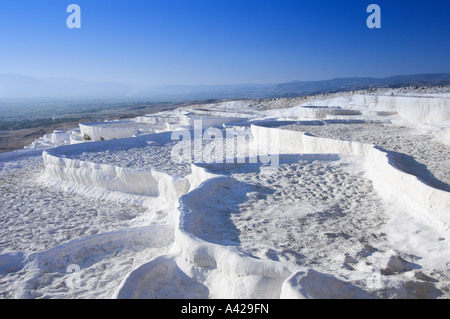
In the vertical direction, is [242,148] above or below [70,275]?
above

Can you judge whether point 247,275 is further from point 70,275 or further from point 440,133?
point 440,133

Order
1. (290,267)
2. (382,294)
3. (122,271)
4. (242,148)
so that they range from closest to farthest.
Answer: (382,294)
(290,267)
(122,271)
(242,148)

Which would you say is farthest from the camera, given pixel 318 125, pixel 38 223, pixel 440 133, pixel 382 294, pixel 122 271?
pixel 318 125

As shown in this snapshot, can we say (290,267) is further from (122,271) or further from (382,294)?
(122,271)

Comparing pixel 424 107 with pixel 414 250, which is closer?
pixel 414 250

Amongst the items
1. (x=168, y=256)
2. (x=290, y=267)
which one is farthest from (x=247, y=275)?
(x=168, y=256)

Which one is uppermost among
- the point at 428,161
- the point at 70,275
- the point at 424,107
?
the point at 424,107

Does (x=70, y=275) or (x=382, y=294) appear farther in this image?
(x=70, y=275)

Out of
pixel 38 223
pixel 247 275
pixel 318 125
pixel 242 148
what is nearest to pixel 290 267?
pixel 247 275

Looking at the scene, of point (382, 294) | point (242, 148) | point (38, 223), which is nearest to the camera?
point (382, 294)
